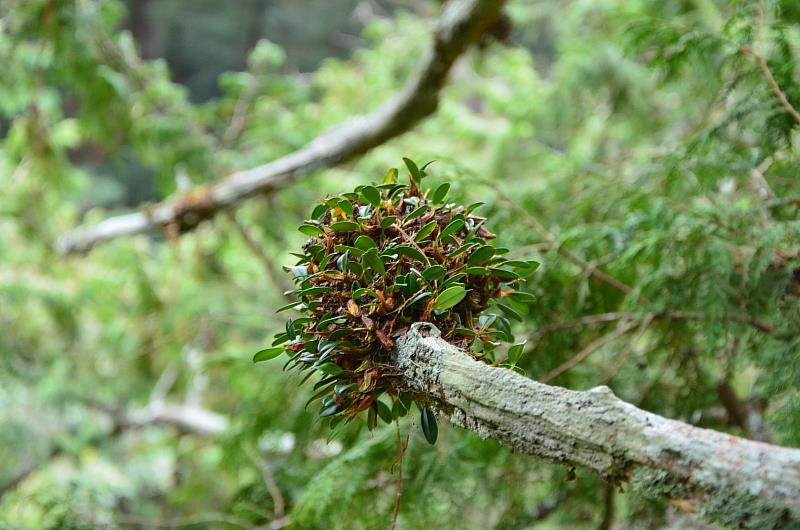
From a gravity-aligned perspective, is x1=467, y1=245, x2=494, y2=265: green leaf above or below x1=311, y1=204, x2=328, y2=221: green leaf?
below

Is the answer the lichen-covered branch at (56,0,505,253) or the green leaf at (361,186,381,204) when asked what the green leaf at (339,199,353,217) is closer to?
the green leaf at (361,186,381,204)

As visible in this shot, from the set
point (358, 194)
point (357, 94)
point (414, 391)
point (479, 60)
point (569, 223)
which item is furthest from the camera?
point (357, 94)

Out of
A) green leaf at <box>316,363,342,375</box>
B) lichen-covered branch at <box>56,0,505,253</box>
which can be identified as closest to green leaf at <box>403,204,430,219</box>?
green leaf at <box>316,363,342,375</box>

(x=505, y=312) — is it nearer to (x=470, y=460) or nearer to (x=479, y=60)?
(x=470, y=460)

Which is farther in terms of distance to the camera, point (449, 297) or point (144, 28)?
point (144, 28)

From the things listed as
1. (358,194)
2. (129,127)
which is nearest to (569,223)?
(358,194)

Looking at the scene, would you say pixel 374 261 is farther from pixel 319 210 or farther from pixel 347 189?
pixel 347 189

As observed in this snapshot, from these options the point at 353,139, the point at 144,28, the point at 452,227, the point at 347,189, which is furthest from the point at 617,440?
the point at 144,28
